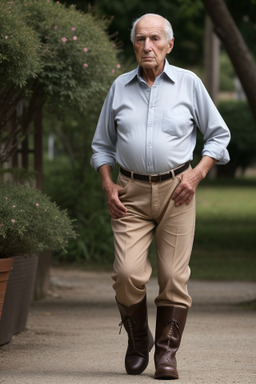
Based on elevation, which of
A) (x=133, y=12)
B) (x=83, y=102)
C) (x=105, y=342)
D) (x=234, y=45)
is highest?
(x=133, y=12)

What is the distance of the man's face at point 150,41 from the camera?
15.8ft

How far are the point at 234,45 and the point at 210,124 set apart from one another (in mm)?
4689

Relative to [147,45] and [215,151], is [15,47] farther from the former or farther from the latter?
[215,151]

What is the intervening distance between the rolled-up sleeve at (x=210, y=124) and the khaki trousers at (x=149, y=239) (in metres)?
0.29

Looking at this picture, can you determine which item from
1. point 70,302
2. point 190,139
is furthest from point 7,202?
point 70,302

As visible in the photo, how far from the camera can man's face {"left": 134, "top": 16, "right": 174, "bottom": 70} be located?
189 inches

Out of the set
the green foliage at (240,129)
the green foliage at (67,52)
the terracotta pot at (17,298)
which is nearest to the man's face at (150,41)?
the green foliage at (67,52)

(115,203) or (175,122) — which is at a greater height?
(175,122)

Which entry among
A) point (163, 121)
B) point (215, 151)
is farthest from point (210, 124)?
point (163, 121)

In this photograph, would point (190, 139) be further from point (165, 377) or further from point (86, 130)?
point (86, 130)

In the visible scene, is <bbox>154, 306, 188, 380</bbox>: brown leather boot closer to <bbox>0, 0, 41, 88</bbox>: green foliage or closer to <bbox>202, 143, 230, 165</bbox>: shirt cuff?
<bbox>202, 143, 230, 165</bbox>: shirt cuff

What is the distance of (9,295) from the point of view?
6605mm

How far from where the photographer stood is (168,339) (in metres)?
4.88

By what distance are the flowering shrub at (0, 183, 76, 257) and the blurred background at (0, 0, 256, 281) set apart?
787 mm
